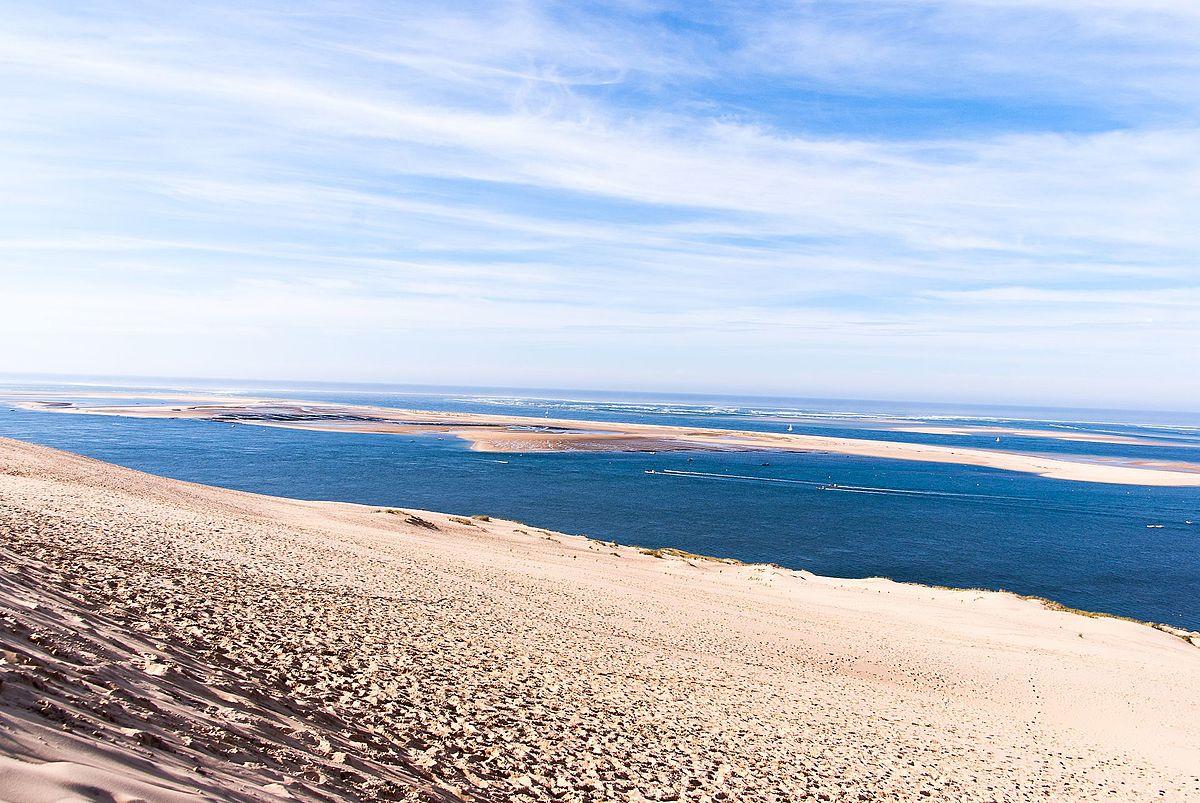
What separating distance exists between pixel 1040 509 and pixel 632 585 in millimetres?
48879

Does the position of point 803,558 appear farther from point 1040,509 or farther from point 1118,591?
point 1040,509

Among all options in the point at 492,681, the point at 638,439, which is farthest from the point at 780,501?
the point at 638,439

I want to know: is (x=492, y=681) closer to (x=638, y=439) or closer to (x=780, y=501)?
(x=780, y=501)

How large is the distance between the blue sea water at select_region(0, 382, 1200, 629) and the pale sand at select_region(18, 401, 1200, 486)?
7529mm

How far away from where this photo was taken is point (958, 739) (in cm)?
1323

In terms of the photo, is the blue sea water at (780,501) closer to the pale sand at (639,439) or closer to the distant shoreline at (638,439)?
the distant shoreline at (638,439)

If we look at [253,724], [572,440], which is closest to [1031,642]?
[253,724]

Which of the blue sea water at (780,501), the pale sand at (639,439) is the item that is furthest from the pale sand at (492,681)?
the pale sand at (639,439)

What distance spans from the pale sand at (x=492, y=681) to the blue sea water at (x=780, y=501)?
1251cm

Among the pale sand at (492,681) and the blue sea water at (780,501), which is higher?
the pale sand at (492,681)

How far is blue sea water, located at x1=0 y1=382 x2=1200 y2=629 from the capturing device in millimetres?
37312

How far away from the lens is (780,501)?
5553 cm

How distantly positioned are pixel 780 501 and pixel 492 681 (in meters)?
47.7

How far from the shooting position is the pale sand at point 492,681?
21.2 feet
